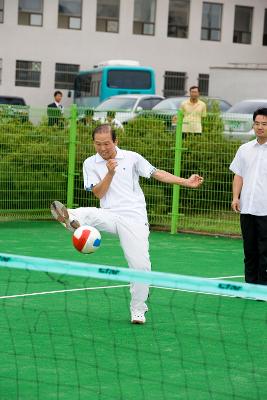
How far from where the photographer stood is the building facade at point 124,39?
47.9 metres

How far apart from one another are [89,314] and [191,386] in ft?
9.52

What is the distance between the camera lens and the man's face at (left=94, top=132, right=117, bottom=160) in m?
10.3

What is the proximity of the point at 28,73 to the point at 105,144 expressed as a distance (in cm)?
3869

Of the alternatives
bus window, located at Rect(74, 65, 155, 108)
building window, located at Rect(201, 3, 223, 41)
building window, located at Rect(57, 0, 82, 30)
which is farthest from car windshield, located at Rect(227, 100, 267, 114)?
building window, located at Rect(201, 3, 223, 41)

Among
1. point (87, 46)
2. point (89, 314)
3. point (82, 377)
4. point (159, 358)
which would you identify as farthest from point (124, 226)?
point (87, 46)

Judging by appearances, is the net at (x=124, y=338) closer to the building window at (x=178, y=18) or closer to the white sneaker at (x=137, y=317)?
the white sneaker at (x=137, y=317)

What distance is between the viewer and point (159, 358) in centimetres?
906

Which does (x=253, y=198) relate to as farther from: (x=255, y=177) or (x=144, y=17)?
(x=144, y=17)

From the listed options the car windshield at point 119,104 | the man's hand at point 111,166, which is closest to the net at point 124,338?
the man's hand at point 111,166

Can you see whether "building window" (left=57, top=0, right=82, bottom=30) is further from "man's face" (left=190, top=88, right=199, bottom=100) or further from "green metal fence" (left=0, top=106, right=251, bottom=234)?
"green metal fence" (left=0, top=106, right=251, bottom=234)

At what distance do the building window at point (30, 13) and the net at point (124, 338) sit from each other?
3607cm

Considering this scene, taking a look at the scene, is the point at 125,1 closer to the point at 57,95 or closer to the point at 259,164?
the point at 57,95

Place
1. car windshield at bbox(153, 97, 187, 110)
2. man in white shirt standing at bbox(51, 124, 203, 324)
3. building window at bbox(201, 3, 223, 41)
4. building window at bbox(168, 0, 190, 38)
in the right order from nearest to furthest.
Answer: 1. man in white shirt standing at bbox(51, 124, 203, 324)
2. car windshield at bbox(153, 97, 187, 110)
3. building window at bbox(168, 0, 190, 38)
4. building window at bbox(201, 3, 223, 41)

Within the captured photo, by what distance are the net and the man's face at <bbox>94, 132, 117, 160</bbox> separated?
4.36 ft
